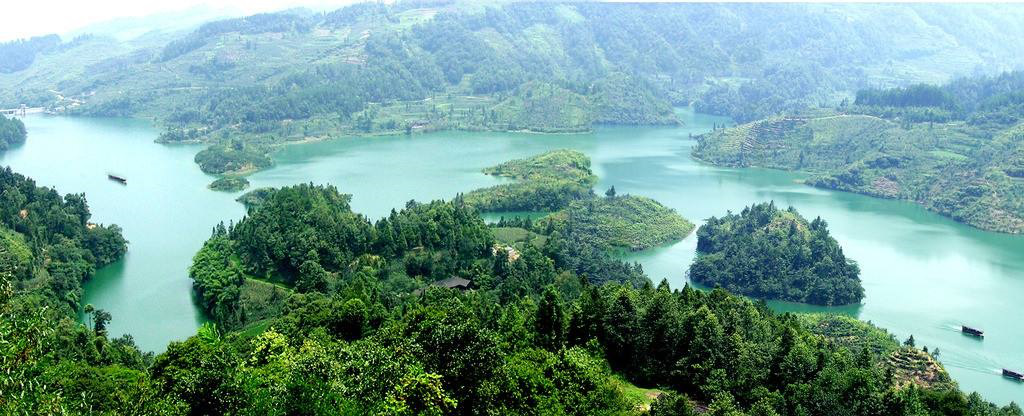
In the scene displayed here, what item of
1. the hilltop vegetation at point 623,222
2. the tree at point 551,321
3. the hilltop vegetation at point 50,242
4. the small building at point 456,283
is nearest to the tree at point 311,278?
the small building at point 456,283

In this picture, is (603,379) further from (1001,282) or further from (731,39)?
(731,39)

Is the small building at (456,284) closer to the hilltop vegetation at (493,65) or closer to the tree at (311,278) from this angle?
the tree at (311,278)

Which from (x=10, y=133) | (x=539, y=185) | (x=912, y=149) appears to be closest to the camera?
(x=539, y=185)

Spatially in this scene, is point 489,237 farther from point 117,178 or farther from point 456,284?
point 117,178

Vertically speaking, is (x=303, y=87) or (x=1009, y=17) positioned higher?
(x=1009, y=17)

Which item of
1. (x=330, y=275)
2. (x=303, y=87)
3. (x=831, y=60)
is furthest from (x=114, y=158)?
(x=831, y=60)

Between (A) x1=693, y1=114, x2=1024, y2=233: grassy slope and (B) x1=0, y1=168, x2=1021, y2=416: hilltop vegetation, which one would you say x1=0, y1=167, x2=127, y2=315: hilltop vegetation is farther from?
(A) x1=693, y1=114, x2=1024, y2=233: grassy slope

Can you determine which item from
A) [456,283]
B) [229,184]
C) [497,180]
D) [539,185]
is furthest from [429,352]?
[497,180]
